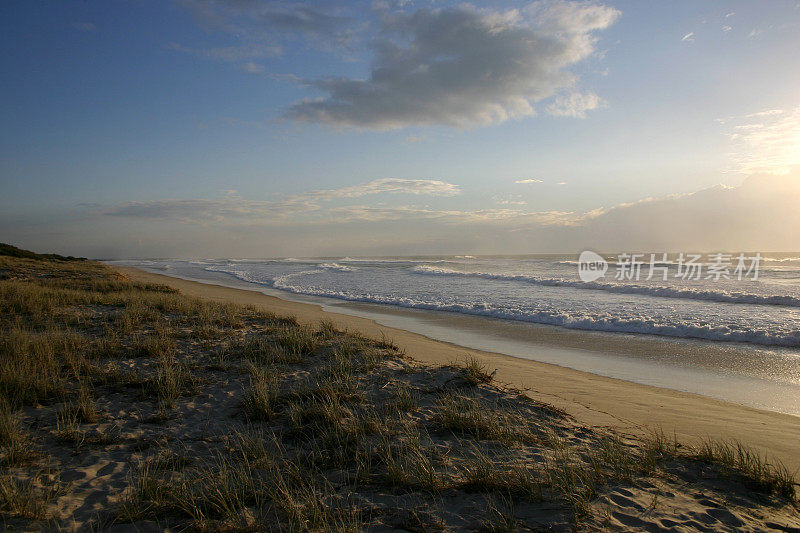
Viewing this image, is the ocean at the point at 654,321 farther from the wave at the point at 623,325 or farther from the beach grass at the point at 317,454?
the beach grass at the point at 317,454

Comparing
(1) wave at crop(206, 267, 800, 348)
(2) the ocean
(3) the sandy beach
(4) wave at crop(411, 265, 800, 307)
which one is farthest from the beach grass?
(4) wave at crop(411, 265, 800, 307)

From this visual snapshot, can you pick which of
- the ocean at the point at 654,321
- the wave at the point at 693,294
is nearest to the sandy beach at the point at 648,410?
the ocean at the point at 654,321

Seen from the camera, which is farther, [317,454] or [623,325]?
[623,325]

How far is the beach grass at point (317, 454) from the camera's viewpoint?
315 cm

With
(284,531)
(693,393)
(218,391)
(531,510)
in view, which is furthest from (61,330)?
(693,393)

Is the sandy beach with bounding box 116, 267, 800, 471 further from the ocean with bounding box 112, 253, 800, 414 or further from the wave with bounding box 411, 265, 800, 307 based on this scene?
the wave with bounding box 411, 265, 800, 307

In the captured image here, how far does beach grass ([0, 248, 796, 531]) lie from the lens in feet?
10.3

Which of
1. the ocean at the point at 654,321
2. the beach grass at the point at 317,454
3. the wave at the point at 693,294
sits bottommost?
the beach grass at the point at 317,454

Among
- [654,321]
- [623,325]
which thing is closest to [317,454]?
[623,325]

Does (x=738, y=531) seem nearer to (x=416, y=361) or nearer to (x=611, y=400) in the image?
(x=611, y=400)

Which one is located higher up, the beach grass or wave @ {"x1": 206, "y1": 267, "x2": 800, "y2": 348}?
wave @ {"x1": 206, "y1": 267, "x2": 800, "y2": 348}

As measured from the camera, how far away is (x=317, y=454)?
4.09 metres

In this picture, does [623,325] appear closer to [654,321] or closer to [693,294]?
[654,321]

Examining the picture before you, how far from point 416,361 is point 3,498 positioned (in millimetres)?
5874
